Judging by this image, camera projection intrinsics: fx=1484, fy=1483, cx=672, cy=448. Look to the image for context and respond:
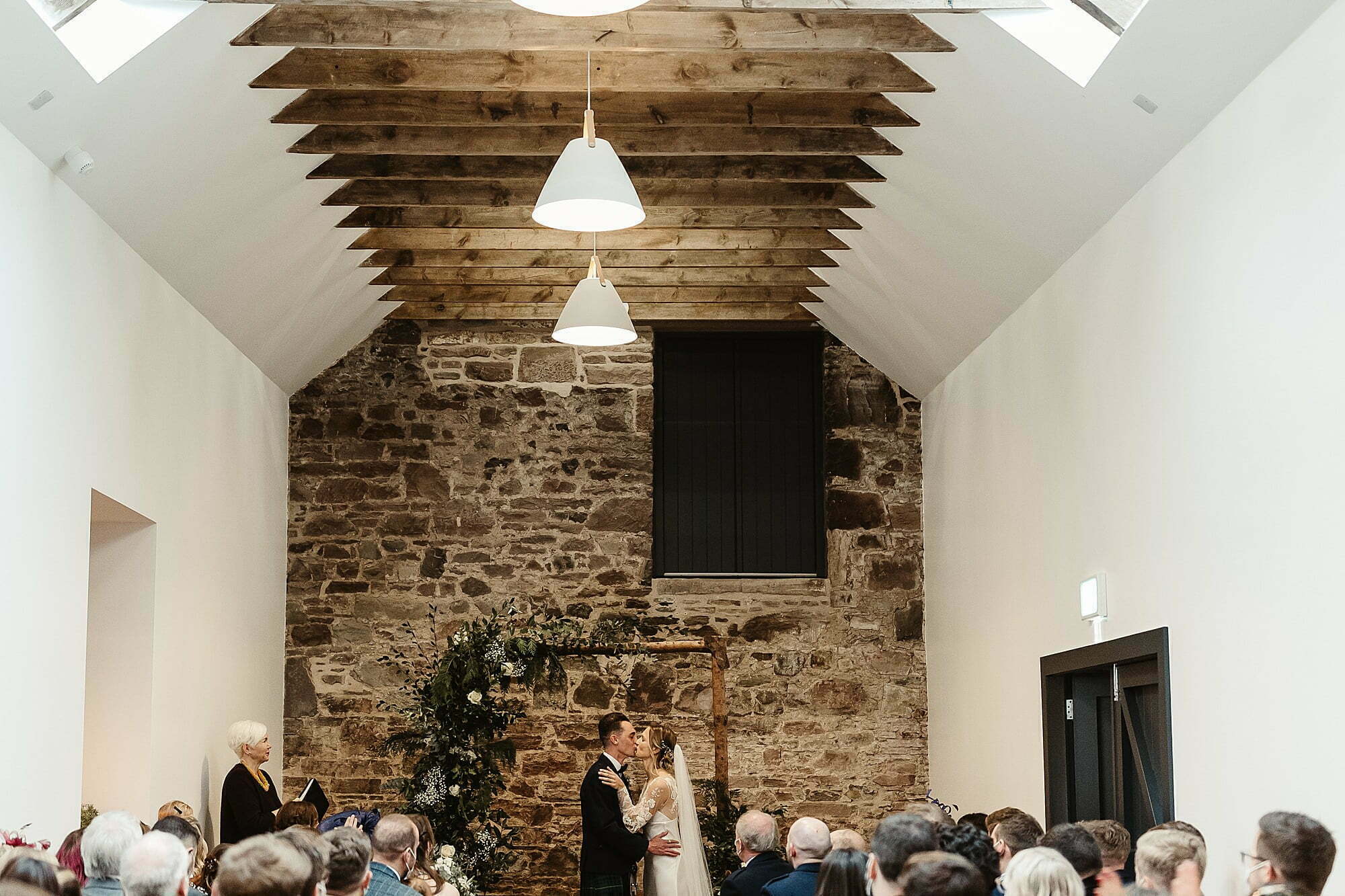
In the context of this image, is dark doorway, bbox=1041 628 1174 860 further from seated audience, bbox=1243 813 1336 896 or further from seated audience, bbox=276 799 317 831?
seated audience, bbox=276 799 317 831

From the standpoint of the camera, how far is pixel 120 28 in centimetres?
552

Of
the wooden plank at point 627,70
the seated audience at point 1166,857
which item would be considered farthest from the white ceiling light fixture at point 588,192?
the seated audience at point 1166,857

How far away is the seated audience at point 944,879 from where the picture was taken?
2.87 metres

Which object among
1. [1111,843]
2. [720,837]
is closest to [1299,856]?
[1111,843]

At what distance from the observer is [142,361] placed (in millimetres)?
7051

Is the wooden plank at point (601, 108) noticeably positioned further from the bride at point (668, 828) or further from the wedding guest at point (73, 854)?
the bride at point (668, 828)

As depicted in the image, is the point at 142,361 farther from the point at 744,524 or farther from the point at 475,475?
the point at 744,524

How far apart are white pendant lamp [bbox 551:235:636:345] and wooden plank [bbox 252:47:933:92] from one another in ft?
3.01

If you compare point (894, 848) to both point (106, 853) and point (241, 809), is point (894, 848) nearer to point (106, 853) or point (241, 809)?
point (106, 853)

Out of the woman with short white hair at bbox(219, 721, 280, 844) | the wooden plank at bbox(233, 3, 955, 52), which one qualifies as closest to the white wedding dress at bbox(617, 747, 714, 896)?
the woman with short white hair at bbox(219, 721, 280, 844)

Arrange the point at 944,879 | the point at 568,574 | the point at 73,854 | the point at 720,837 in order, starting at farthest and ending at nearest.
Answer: the point at 568,574, the point at 720,837, the point at 73,854, the point at 944,879

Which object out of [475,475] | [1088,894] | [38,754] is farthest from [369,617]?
[1088,894]

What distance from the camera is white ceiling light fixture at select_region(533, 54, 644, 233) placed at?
5.34m

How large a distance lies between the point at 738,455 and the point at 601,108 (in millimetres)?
4059
